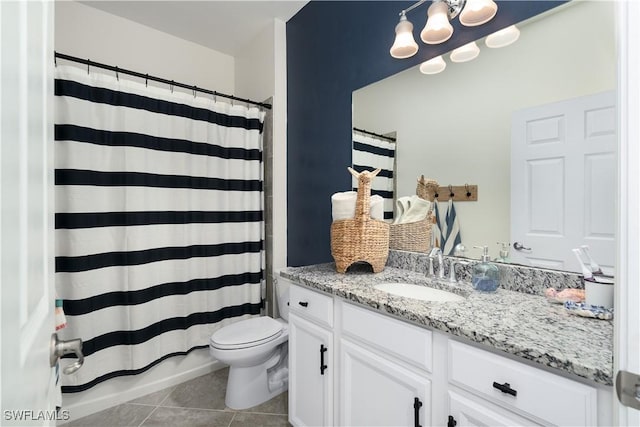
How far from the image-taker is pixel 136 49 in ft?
8.01

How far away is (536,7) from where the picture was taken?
1.17 m

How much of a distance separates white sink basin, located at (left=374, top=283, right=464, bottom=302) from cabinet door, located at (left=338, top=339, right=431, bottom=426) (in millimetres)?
299

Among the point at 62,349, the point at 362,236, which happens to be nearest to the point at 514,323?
the point at 362,236

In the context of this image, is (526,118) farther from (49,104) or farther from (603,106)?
(49,104)

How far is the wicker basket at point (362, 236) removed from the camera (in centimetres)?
144

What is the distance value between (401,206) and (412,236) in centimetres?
17

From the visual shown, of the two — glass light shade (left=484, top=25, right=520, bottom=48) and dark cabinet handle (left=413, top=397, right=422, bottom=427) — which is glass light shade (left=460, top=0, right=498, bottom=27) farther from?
dark cabinet handle (left=413, top=397, right=422, bottom=427)

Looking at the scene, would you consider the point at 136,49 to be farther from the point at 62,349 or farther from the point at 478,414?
the point at 478,414

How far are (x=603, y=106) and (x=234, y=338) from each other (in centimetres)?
195

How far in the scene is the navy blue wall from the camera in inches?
67.5

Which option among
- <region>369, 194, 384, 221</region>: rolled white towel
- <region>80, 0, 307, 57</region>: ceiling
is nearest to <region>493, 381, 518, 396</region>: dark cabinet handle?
<region>369, 194, 384, 221</region>: rolled white towel

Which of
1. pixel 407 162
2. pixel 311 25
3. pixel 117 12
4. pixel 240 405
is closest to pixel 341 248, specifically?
pixel 407 162

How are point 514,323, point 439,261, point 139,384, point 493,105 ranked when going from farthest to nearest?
point 139,384 → point 439,261 → point 493,105 → point 514,323

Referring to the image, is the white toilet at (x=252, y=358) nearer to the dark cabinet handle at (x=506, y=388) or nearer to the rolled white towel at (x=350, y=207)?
the rolled white towel at (x=350, y=207)
